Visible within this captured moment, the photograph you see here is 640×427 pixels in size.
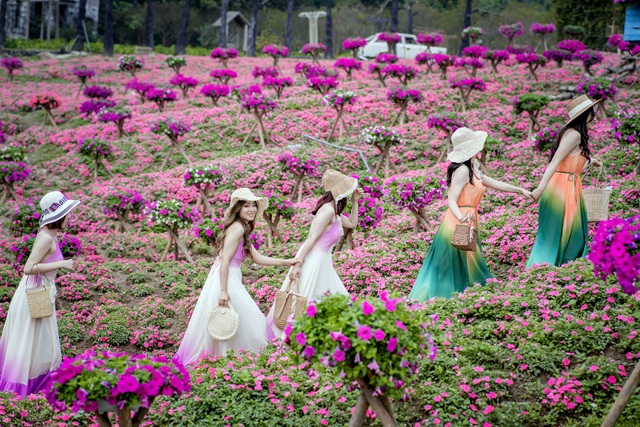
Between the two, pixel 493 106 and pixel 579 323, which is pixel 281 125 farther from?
pixel 579 323

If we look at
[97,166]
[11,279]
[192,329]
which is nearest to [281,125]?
[97,166]

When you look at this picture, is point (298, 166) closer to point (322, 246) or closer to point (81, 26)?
point (322, 246)

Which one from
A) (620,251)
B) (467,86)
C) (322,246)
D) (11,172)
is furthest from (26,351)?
(467,86)

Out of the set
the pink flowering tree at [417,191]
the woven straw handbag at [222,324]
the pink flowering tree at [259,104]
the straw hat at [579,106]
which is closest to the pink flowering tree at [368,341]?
the woven straw handbag at [222,324]

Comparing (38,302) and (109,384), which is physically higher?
(109,384)

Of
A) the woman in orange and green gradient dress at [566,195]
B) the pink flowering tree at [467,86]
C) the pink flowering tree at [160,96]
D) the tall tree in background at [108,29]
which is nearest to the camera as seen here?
the woman in orange and green gradient dress at [566,195]

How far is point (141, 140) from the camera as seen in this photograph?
22.1 meters

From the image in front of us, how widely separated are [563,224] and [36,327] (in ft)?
20.1

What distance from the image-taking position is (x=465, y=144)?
791 centimetres

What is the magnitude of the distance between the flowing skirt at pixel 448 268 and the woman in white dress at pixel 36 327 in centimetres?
410

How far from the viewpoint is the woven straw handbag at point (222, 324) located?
7367mm

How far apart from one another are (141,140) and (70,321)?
13.1 m

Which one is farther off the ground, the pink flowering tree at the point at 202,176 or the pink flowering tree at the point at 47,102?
the pink flowering tree at the point at 47,102

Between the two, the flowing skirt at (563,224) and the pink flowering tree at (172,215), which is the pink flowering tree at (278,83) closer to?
the pink flowering tree at (172,215)
